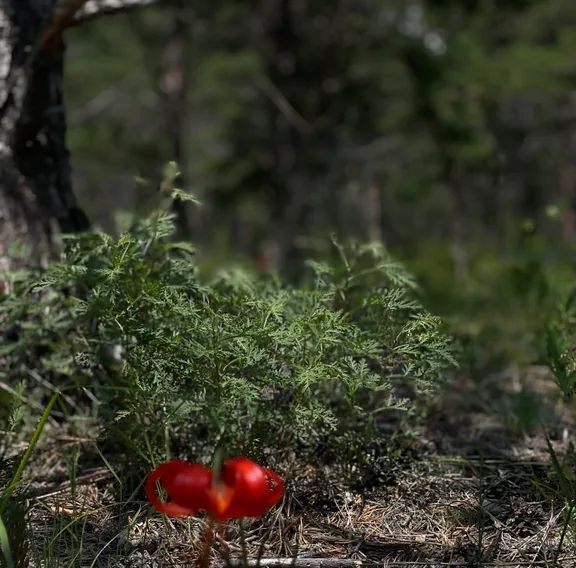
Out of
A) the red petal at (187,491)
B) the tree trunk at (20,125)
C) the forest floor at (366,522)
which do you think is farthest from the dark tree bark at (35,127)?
the red petal at (187,491)

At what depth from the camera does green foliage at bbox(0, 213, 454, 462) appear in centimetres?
179

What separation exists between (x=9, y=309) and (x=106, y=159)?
951 centimetres

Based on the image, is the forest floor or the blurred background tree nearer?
the forest floor

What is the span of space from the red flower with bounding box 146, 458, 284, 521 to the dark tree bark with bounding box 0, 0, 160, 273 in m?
1.43

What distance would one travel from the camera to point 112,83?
34.6 feet

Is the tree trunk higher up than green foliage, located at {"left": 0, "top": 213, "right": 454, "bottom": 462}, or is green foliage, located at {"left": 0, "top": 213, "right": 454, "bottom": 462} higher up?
the tree trunk

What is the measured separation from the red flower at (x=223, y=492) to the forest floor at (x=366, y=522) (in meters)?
0.18

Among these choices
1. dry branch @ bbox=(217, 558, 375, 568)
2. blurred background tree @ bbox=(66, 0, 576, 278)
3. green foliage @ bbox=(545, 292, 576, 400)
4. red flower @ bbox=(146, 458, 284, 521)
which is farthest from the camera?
blurred background tree @ bbox=(66, 0, 576, 278)

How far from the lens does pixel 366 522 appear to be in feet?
6.33

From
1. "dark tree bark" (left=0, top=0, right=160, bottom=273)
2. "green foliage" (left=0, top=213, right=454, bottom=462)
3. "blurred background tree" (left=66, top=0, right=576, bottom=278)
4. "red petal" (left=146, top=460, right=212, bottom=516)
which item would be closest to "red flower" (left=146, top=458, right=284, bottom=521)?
"red petal" (left=146, top=460, right=212, bottom=516)

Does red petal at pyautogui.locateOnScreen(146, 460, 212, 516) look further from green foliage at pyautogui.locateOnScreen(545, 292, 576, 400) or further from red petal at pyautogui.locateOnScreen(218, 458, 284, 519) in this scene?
green foliage at pyautogui.locateOnScreen(545, 292, 576, 400)

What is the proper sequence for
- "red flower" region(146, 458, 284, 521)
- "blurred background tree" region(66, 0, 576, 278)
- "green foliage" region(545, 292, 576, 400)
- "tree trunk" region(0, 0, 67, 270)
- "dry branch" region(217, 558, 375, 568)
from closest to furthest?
"red flower" region(146, 458, 284, 521) < "dry branch" region(217, 558, 375, 568) < "green foliage" region(545, 292, 576, 400) < "tree trunk" region(0, 0, 67, 270) < "blurred background tree" region(66, 0, 576, 278)

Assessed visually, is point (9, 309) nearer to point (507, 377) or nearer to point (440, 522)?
point (440, 522)

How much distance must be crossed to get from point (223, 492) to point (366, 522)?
2.08 ft
